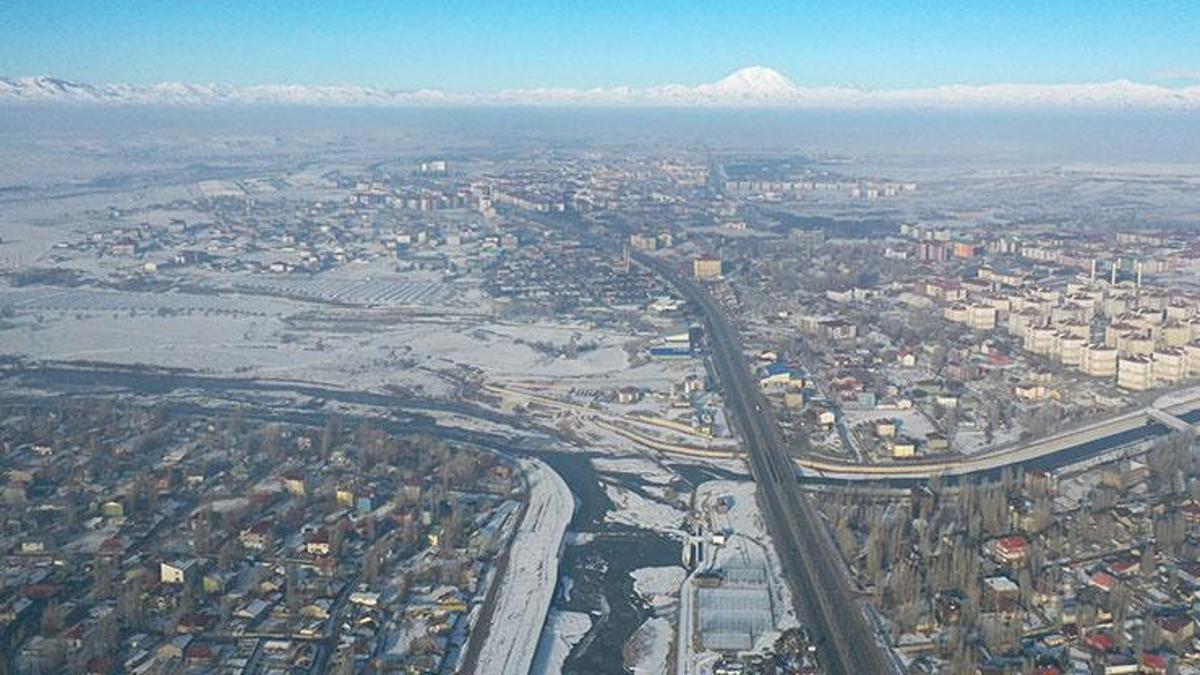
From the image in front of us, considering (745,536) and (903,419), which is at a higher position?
(903,419)

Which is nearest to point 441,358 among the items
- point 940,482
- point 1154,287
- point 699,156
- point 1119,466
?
point 940,482

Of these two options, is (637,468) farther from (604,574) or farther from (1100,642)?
(1100,642)

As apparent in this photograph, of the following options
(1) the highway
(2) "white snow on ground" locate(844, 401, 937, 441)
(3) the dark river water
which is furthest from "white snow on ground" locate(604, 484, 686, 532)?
(2) "white snow on ground" locate(844, 401, 937, 441)

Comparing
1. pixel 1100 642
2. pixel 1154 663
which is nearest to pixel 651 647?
pixel 1100 642

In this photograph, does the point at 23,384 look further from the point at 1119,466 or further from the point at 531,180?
the point at 531,180

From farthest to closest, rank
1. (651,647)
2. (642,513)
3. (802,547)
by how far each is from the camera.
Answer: (642,513), (802,547), (651,647)

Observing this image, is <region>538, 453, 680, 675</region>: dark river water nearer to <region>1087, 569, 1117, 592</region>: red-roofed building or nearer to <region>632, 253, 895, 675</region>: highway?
<region>632, 253, 895, 675</region>: highway

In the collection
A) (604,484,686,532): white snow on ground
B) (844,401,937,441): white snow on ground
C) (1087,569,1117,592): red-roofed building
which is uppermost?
(844,401,937,441): white snow on ground
